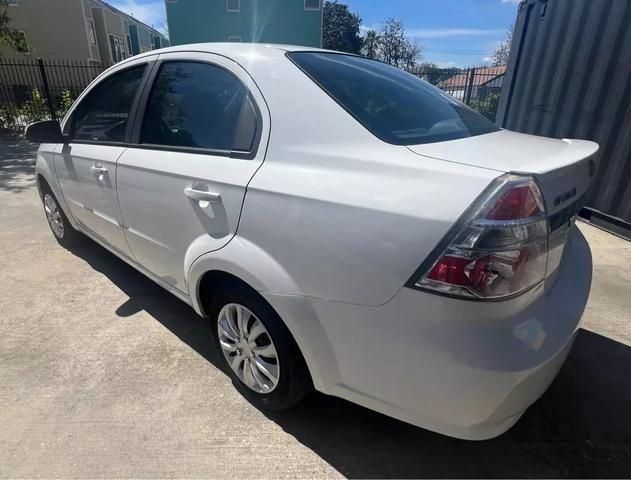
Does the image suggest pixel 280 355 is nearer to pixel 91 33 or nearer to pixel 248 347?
pixel 248 347

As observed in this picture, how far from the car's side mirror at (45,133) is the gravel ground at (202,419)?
1342 millimetres

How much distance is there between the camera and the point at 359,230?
1354 mm

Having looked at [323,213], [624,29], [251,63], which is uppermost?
[624,29]

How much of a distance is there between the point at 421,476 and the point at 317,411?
59 cm

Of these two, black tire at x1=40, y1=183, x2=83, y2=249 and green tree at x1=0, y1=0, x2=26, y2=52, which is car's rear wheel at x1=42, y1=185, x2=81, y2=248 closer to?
black tire at x1=40, y1=183, x2=83, y2=249

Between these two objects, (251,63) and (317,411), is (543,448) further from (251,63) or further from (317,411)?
(251,63)

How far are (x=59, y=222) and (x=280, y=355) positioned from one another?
3411mm

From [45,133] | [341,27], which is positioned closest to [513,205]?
[45,133]

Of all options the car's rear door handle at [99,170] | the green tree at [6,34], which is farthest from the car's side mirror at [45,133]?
the green tree at [6,34]

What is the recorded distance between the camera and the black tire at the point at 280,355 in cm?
175

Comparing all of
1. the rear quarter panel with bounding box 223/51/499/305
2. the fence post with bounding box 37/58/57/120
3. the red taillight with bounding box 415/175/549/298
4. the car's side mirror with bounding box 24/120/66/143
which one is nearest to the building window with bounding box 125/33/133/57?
the fence post with bounding box 37/58/57/120

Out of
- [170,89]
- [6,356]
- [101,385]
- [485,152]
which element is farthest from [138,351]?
[485,152]

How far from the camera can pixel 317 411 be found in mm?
2076

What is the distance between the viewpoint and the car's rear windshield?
64.7 inches
